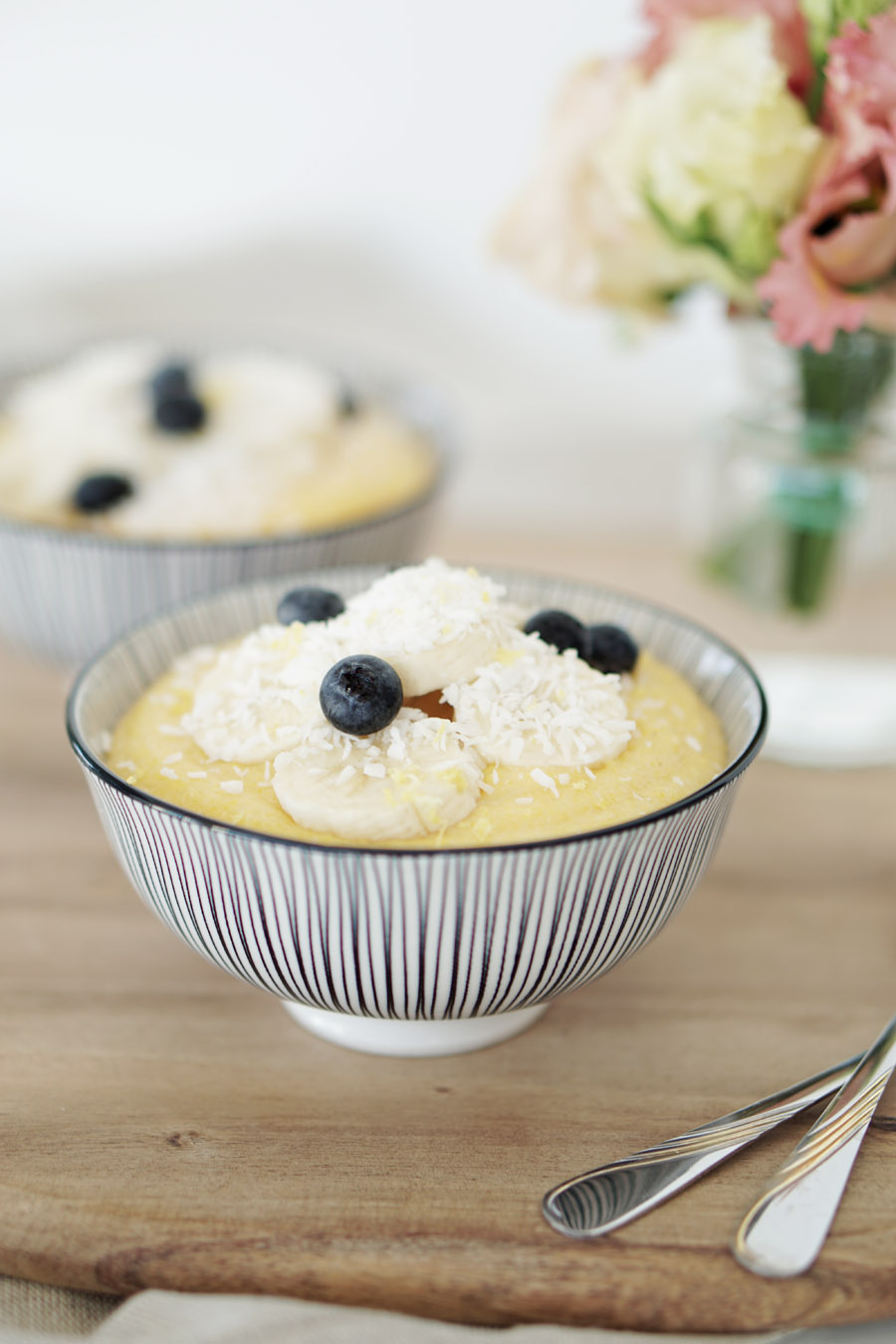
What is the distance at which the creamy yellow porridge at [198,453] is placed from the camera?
1675 mm

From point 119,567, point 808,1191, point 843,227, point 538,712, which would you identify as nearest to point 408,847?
point 538,712

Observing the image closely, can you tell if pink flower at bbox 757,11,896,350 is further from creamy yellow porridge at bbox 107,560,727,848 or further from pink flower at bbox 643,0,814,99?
creamy yellow porridge at bbox 107,560,727,848

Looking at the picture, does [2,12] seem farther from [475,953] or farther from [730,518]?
[475,953]

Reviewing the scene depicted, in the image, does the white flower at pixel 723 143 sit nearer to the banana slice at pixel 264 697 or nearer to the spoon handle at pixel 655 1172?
the banana slice at pixel 264 697

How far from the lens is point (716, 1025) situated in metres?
1.24

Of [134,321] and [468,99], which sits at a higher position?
[468,99]

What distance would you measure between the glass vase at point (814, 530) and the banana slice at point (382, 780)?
31.7 inches

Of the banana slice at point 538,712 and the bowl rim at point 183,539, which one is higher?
the banana slice at point 538,712

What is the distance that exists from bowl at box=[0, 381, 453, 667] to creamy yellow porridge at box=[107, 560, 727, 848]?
1.14 feet

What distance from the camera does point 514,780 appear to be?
1066mm

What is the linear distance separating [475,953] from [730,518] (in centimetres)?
114

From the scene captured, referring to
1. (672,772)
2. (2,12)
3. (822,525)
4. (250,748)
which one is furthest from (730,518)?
(2,12)

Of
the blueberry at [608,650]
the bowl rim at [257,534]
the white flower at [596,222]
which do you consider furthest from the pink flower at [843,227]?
the bowl rim at [257,534]

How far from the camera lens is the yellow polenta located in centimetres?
102
